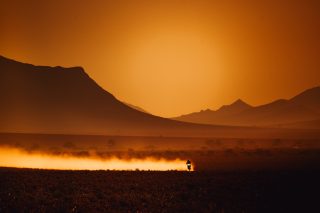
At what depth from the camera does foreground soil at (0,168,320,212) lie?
82.4 ft

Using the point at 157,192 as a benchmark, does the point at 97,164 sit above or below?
above

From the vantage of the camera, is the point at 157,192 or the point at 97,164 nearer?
the point at 157,192

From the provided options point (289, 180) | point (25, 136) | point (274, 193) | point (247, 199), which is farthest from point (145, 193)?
point (25, 136)

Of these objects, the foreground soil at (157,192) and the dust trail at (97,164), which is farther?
the dust trail at (97,164)

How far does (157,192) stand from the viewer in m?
28.9

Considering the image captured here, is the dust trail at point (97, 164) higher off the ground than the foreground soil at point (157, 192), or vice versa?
the dust trail at point (97, 164)

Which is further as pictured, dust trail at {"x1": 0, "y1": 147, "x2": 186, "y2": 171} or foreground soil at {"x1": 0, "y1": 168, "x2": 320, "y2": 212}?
dust trail at {"x1": 0, "y1": 147, "x2": 186, "y2": 171}

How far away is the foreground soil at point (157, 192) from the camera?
82.4 feet

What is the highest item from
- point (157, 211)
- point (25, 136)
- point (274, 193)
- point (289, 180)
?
point (25, 136)

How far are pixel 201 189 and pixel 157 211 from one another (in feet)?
20.4

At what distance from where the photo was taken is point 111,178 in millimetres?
34375

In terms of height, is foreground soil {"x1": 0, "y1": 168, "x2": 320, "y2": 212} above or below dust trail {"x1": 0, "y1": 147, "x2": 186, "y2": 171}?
below

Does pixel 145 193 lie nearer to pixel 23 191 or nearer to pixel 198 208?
pixel 198 208

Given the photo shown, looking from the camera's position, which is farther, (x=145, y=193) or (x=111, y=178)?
(x=111, y=178)
